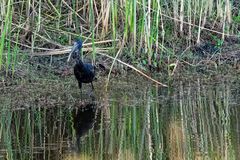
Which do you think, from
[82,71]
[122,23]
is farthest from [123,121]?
[122,23]

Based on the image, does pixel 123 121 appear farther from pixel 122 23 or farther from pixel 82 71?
pixel 122 23

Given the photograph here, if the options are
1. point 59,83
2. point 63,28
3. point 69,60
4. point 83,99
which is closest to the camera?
point 83,99

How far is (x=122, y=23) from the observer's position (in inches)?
433

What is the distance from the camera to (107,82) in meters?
9.97

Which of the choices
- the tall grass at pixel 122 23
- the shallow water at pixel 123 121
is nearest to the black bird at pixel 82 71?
the shallow water at pixel 123 121

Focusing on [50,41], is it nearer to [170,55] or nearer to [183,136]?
[170,55]

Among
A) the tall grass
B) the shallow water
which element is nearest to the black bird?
the shallow water

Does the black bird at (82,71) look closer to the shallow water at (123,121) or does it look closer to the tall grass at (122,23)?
the shallow water at (123,121)

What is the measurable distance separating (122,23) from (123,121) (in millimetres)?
3527

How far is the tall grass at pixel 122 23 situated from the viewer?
10.5 meters

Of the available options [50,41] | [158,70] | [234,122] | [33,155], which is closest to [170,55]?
[158,70]

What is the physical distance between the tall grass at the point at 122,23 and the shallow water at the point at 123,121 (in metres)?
0.80

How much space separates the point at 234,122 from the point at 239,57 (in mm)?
3993

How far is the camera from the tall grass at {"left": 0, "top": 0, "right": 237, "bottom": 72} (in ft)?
34.5
